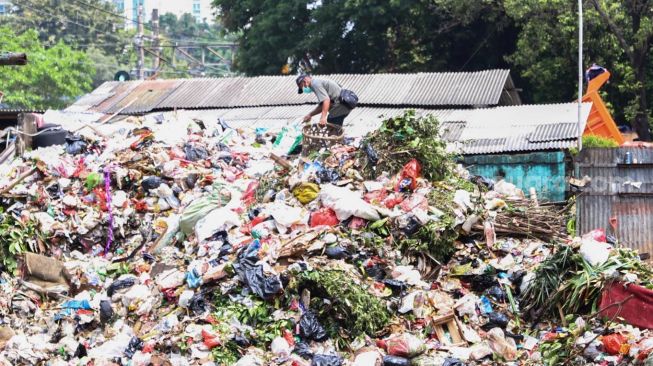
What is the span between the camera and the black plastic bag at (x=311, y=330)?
24.8 feet

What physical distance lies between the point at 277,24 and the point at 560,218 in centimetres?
1604

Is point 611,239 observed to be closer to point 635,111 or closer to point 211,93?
point 211,93

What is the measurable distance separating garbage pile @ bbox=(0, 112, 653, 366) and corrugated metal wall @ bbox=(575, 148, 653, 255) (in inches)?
42.5

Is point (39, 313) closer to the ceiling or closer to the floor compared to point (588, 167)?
closer to the floor

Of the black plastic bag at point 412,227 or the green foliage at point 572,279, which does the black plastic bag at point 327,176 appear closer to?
the black plastic bag at point 412,227

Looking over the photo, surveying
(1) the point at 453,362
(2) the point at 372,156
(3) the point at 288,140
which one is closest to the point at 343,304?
(1) the point at 453,362

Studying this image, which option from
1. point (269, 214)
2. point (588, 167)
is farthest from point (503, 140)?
point (269, 214)

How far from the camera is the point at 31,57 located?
107 feet

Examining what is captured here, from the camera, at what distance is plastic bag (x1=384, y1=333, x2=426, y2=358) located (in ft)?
23.9

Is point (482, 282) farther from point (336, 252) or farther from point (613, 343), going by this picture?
point (613, 343)

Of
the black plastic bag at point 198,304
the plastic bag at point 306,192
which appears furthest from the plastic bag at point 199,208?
the black plastic bag at point 198,304

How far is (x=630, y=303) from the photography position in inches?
286

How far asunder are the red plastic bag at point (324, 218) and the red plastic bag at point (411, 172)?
0.78 meters

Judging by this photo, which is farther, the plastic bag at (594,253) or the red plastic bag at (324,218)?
the red plastic bag at (324,218)
